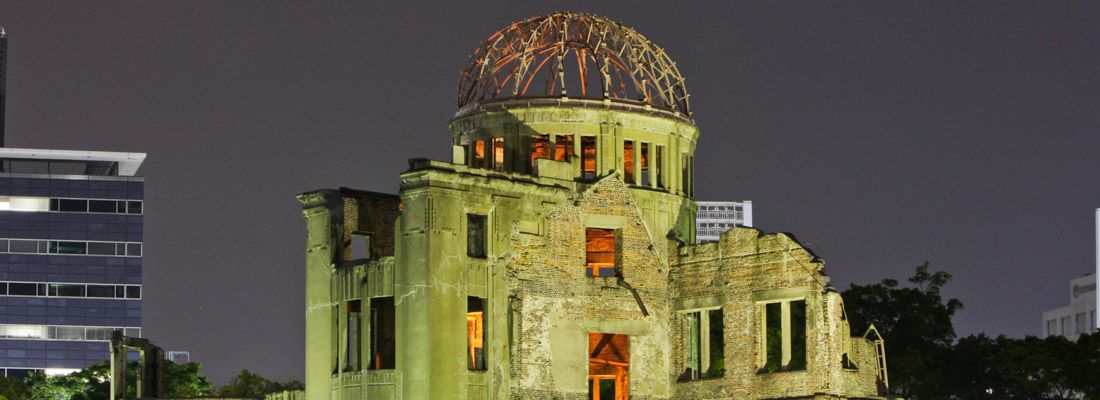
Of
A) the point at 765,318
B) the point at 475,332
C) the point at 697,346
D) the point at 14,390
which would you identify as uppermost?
the point at 765,318

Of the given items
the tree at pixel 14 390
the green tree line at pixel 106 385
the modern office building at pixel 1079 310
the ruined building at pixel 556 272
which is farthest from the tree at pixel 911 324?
the modern office building at pixel 1079 310

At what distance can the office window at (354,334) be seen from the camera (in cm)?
5038

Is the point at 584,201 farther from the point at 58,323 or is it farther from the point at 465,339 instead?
the point at 58,323

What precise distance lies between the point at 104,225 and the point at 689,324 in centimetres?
11450

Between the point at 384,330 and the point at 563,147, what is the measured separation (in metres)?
8.59

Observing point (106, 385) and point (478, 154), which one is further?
point (106, 385)

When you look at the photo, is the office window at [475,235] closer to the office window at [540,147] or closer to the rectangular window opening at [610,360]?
the office window at [540,147]

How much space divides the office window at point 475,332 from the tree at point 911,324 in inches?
905

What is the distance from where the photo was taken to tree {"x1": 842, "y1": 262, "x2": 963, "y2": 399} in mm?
70375

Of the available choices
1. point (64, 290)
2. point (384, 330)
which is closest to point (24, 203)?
point (64, 290)

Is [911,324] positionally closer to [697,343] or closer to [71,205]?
[697,343]

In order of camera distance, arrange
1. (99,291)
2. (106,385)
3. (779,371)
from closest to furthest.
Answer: (779,371) < (106,385) < (99,291)

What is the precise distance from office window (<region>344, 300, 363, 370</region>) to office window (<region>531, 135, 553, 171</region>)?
7367 millimetres

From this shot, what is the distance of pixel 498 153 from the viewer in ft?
185
